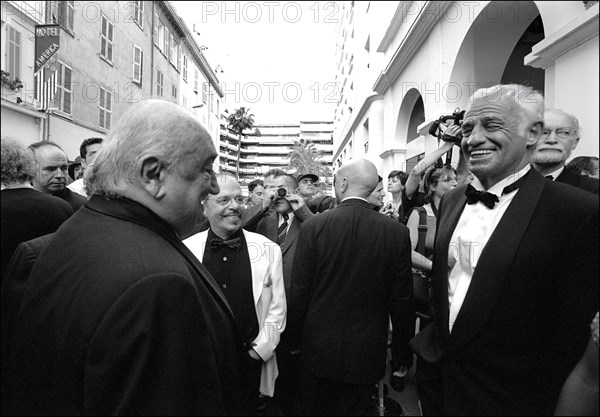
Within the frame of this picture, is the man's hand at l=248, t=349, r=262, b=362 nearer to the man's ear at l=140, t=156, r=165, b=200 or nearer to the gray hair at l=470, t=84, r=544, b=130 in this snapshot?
→ the man's ear at l=140, t=156, r=165, b=200

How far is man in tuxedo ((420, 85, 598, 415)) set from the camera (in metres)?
1.29

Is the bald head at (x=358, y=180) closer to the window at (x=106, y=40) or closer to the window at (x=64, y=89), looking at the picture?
the window at (x=64, y=89)

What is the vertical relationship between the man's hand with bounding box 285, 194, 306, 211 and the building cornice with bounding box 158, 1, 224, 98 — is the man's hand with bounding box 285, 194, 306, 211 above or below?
below

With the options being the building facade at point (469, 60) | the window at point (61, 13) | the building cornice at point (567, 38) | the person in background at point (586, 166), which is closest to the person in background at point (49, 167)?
the person in background at point (586, 166)

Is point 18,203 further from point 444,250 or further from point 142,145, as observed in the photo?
point 444,250

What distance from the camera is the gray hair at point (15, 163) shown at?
6.16 feet

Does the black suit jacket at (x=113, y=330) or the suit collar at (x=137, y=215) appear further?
the suit collar at (x=137, y=215)

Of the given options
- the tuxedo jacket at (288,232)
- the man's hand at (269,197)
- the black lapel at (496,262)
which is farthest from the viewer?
the man's hand at (269,197)

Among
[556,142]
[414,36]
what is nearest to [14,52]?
[414,36]

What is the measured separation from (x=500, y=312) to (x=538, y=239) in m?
0.32

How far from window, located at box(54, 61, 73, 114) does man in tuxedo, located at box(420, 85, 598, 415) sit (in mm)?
11827

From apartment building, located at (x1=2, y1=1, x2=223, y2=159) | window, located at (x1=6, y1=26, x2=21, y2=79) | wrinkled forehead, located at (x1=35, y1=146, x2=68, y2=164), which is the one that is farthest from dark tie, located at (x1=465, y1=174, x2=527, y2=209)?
window, located at (x1=6, y1=26, x2=21, y2=79)

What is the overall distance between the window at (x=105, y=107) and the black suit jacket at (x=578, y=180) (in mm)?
13909

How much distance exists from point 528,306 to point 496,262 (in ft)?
0.64
